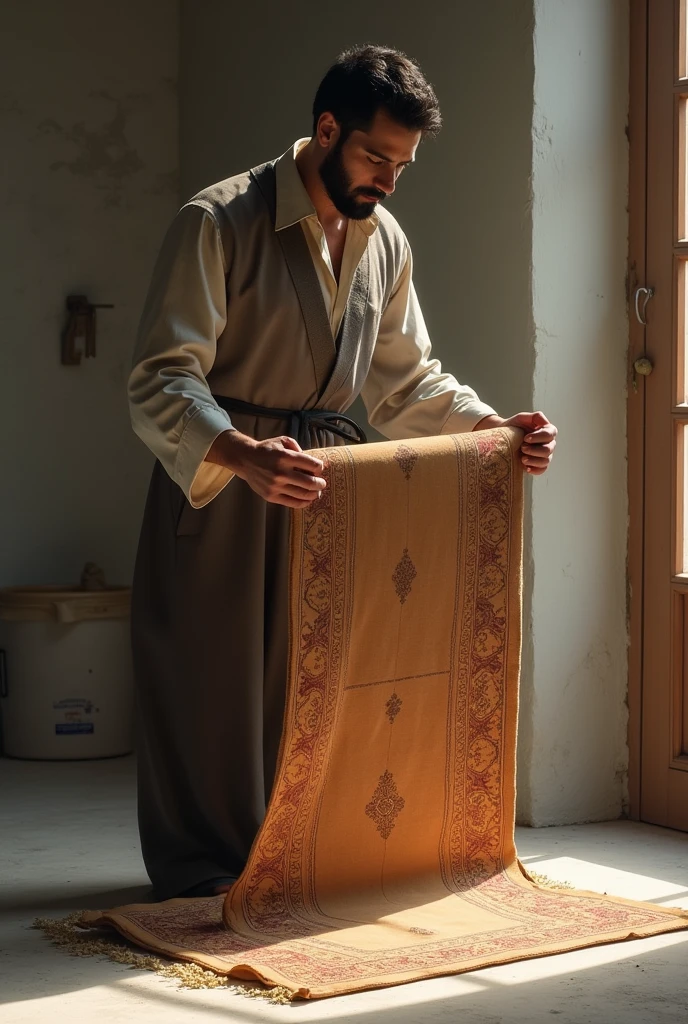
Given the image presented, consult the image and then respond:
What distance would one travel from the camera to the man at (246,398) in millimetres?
2846

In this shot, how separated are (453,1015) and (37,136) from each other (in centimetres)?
363

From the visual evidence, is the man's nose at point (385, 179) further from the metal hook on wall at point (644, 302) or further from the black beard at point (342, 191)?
the metal hook on wall at point (644, 302)

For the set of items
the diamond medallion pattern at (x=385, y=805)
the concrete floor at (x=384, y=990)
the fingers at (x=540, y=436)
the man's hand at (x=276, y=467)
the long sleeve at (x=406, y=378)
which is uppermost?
the long sleeve at (x=406, y=378)

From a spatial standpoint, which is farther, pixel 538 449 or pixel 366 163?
pixel 538 449

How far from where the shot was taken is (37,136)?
16.6ft

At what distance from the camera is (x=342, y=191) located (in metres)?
2.89

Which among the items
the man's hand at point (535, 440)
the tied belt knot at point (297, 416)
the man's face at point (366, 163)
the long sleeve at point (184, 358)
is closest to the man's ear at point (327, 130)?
the man's face at point (366, 163)

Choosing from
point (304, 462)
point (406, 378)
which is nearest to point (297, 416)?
point (406, 378)

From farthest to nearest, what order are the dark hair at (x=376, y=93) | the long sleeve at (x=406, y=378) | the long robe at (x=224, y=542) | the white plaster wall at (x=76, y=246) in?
the white plaster wall at (x=76, y=246), the long sleeve at (x=406, y=378), the long robe at (x=224, y=542), the dark hair at (x=376, y=93)

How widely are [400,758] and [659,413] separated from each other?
1430 mm

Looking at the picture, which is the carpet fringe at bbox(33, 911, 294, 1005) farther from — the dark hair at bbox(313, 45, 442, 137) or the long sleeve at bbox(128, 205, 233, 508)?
the dark hair at bbox(313, 45, 442, 137)

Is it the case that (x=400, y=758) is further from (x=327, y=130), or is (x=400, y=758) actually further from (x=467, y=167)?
(x=467, y=167)

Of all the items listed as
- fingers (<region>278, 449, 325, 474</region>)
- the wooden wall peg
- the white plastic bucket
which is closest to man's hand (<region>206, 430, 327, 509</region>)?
fingers (<region>278, 449, 325, 474</region>)

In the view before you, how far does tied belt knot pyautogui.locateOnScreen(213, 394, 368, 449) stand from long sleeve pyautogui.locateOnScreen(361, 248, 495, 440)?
0.75 ft
